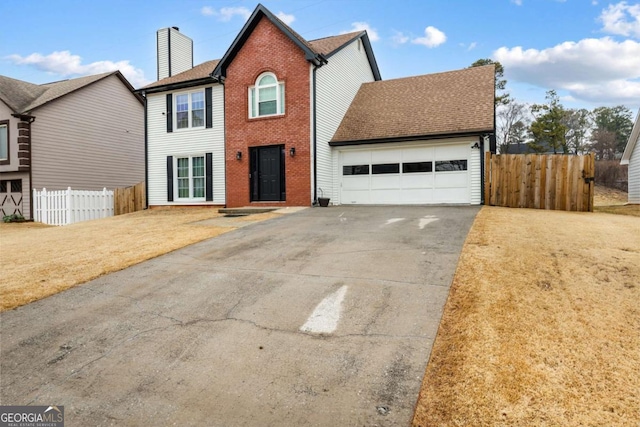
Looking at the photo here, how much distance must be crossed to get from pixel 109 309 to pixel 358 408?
12.0ft

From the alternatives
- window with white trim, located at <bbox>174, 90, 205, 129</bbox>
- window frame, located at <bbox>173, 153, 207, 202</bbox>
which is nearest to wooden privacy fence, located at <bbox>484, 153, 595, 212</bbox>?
window frame, located at <bbox>173, 153, 207, 202</bbox>

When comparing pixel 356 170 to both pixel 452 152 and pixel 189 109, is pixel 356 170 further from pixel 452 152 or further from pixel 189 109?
pixel 189 109

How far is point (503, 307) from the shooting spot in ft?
13.6

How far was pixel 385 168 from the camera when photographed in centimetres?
1535

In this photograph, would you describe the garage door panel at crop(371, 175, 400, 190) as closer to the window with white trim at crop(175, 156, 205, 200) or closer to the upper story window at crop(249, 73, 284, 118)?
the upper story window at crop(249, 73, 284, 118)

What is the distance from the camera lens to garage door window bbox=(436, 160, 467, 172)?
561 inches

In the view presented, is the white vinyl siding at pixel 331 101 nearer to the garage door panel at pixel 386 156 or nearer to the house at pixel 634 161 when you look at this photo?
the garage door panel at pixel 386 156

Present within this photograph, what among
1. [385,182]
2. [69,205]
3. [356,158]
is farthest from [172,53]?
[385,182]

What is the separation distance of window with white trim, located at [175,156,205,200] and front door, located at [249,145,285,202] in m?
2.76

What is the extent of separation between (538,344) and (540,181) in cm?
1171

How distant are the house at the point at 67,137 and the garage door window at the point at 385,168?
14.5 metres

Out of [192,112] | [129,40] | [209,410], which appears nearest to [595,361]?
[209,410]

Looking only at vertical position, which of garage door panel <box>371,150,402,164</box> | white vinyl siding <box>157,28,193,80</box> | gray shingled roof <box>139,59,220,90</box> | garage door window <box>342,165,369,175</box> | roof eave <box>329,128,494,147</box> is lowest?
garage door window <box>342,165,369,175</box>

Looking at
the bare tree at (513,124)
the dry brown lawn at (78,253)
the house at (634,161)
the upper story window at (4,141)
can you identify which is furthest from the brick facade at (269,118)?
the bare tree at (513,124)
